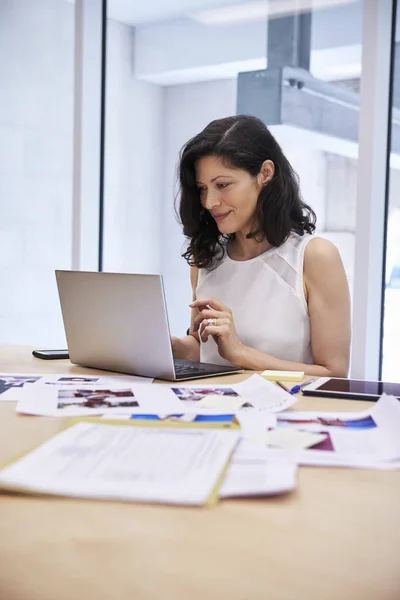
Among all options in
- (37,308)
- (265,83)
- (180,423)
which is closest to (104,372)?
(180,423)

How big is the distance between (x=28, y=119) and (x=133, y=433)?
291 cm

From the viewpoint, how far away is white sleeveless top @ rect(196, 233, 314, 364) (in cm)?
192

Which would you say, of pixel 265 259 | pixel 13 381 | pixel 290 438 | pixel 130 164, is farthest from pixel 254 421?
pixel 130 164

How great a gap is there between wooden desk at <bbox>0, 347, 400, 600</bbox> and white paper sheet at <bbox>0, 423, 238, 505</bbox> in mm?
17

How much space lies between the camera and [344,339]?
183cm

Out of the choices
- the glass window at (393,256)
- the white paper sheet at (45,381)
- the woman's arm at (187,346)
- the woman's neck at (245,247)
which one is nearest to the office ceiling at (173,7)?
the glass window at (393,256)

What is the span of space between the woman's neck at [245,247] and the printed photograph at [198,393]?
783 mm

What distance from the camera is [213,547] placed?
0.62 metres

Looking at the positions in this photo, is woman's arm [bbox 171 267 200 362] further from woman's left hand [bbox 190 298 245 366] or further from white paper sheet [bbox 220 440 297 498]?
white paper sheet [bbox 220 440 297 498]

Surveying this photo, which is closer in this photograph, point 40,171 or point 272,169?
point 272,169

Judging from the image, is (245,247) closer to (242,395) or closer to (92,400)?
(242,395)

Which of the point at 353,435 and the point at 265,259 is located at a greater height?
the point at 265,259

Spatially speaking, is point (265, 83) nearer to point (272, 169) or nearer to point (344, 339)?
point (272, 169)

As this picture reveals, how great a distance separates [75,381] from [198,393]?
29cm
